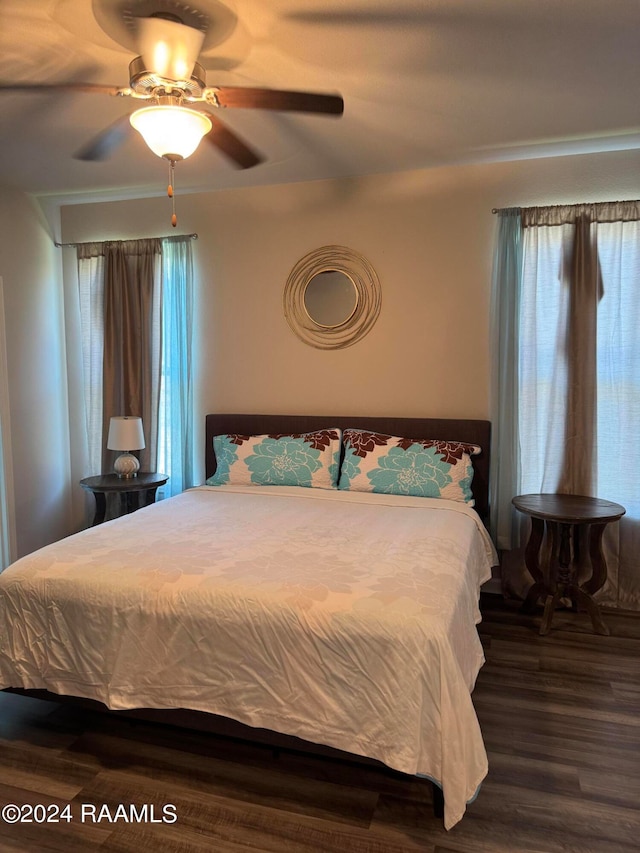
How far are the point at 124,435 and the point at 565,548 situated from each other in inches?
114

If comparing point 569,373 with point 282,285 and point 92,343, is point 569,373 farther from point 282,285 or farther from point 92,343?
point 92,343

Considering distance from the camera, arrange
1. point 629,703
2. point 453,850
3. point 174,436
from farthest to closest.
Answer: point 174,436
point 629,703
point 453,850

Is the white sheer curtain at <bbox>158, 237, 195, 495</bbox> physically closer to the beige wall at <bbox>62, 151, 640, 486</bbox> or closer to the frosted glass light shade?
the beige wall at <bbox>62, 151, 640, 486</bbox>

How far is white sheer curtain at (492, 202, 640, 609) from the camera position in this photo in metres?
3.42

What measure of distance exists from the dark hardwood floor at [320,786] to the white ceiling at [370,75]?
8.41 ft

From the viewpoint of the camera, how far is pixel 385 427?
387 cm

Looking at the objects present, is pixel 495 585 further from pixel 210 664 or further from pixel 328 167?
pixel 328 167

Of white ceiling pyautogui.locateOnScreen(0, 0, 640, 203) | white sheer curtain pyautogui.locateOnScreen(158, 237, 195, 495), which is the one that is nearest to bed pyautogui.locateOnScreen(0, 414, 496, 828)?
white sheer curtain pyautogui.locateOnScreen(158, 237, 195, 495)

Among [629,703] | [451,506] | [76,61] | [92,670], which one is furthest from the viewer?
[451,506]

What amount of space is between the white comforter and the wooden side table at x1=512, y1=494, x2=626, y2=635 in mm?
807

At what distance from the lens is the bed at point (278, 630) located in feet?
5.90

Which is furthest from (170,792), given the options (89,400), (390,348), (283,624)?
(89,400)

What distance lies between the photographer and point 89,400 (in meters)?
4.56

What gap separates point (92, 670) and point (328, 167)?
307cm
